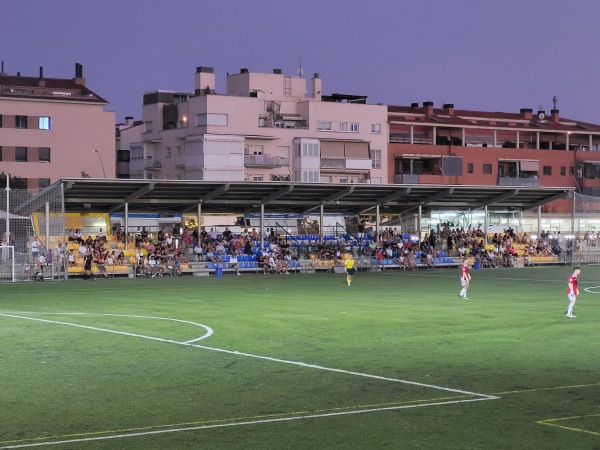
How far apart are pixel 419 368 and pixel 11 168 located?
71.4 meters

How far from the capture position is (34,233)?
50.9 m

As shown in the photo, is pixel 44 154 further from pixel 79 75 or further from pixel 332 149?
pixel 332 149

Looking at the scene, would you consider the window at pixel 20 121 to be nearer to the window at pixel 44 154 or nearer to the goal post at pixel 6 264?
the window at pixel 44 154

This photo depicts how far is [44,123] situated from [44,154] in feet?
8.95

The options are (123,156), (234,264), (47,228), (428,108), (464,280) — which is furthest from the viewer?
(428,108)

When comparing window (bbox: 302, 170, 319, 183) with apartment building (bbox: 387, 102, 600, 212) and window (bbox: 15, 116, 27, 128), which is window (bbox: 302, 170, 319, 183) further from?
window (bbox: 15, 116, 27, 128)

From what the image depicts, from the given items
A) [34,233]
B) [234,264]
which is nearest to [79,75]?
[234,264]

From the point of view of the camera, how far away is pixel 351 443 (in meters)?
11.5

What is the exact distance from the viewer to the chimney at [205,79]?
9925cm

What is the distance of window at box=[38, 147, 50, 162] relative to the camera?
85625 millimetres

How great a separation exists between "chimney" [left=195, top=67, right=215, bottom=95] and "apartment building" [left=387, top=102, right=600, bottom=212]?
20.6m

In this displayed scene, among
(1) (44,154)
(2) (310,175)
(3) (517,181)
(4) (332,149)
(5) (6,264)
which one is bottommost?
(5) (6,264)

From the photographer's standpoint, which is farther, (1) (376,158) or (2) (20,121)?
(1) (376,158)

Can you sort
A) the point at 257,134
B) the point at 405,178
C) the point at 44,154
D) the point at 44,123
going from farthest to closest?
the point at 405,178 → the point at 257,134 → the point at 44,123 → the point at 44,154
